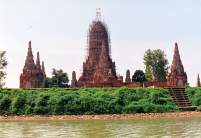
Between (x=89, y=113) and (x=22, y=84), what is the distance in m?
19.8

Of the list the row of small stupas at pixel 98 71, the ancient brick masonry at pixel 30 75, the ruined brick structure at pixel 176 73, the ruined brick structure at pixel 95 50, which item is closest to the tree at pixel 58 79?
the row of small stupas at pixel 98 71

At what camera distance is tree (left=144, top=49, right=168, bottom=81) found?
63.0 metres

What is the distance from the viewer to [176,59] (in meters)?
56.8

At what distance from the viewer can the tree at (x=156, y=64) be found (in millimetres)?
62969

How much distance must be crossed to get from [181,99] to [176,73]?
10168 millimetres

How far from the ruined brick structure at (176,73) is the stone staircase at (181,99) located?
24.5ft

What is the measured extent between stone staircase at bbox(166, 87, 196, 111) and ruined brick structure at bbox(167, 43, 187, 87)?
7.48m

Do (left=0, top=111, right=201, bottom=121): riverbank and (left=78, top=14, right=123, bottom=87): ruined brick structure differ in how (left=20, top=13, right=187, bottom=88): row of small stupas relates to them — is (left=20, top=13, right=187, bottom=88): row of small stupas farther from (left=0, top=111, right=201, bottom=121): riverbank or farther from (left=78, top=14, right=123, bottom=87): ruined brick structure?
(left=0, top=111, right=201, bottom=121): riverbank

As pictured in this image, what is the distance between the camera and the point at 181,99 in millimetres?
46375

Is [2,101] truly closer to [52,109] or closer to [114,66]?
[52,109]

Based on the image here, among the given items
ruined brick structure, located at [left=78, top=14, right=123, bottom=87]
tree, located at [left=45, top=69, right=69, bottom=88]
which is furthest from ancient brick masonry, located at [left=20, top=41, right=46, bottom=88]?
tree, located at [left=45, top=69, right=69, bottom=88]

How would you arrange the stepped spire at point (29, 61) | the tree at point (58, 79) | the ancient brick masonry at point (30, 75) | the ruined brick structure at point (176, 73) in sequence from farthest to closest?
the tree at point (58, 79)
the ancient brick masonry at point (30, 75)
the stepped spire at point (29, 61)
the ruined brick structure at point (176, 73)

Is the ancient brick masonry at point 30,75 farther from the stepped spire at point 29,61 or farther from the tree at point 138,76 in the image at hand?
the tree at point 138,76

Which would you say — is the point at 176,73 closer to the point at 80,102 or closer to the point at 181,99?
the point at 181,99
